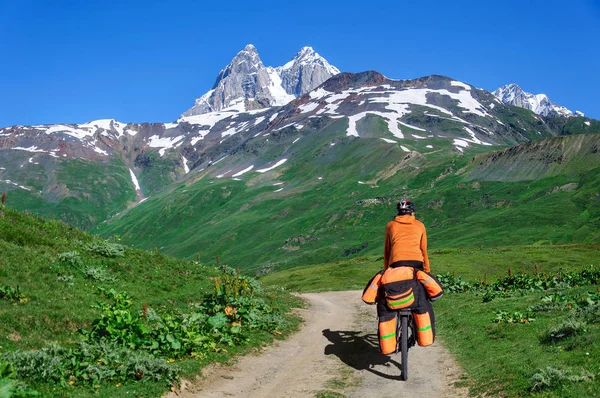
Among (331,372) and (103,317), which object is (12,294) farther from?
(331,372)

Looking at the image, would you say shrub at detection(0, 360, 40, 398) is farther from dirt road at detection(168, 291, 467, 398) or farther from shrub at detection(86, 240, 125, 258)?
shrub at detection(86, 240, 125, 258)

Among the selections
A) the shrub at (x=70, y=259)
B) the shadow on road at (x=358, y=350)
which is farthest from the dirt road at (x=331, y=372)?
the shrub at (x=70, y=259)

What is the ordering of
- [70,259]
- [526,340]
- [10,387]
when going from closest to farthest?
[10,387] → [526,340] → [70,259]

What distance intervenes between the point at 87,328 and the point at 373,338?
35.3 ft

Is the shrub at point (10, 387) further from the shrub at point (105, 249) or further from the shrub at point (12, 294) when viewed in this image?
the shrub at point (105, 249)

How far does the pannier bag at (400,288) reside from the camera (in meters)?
14.7

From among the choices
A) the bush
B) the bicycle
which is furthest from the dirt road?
the bush

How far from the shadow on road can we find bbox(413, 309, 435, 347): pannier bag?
1.30 m

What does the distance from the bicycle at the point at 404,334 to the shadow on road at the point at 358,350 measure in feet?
1.60

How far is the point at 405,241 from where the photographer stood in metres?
15.5

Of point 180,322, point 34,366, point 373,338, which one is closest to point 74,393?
point 34,366

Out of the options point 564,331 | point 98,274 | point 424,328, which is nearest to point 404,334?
point 424,328

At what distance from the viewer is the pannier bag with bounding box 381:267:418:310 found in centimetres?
1473

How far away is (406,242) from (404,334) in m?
2.70
